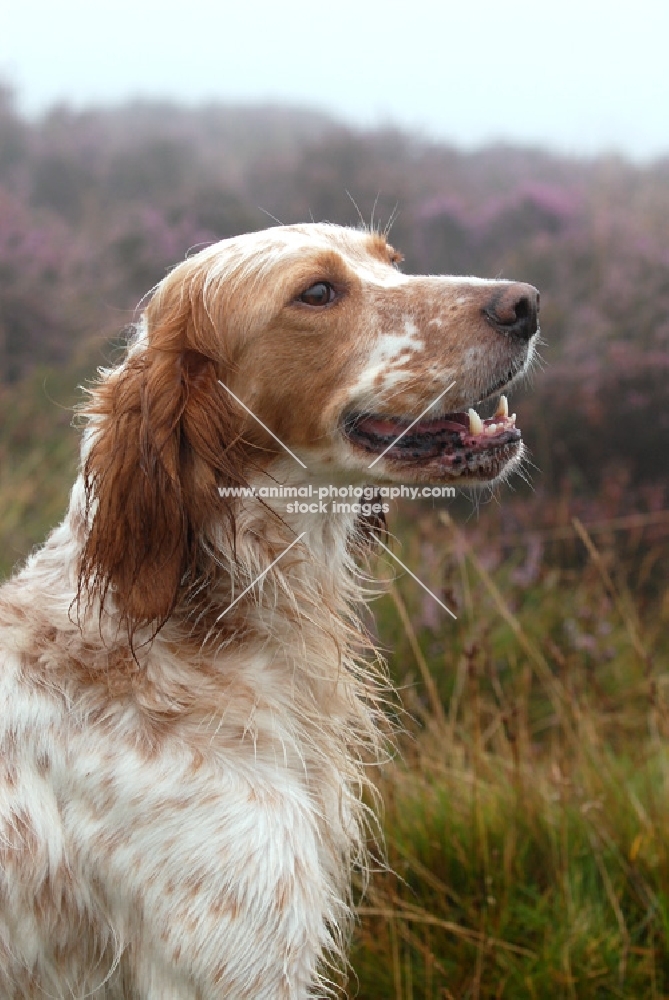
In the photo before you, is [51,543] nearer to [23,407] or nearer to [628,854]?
[628,854]

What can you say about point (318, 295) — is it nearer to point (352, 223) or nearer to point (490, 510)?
point (490, 510)

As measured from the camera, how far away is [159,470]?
2207mm

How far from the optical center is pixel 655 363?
6.51 metres

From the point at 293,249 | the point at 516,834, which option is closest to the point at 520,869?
the point at 516,834

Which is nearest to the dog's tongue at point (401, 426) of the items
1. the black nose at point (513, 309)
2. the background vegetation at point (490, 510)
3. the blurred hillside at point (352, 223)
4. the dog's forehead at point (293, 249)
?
the black nose at point (513, 309)

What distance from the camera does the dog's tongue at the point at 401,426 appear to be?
2.33 metres

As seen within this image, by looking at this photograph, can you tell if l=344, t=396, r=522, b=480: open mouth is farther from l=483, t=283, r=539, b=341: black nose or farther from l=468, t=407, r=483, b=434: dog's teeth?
l=483, t=283, r=539, b=341: black nose

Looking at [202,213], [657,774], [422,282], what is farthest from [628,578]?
[202,213]

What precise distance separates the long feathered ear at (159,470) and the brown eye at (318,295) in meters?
0.23

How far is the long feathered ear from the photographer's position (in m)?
2.16

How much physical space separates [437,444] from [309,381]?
0.32 m

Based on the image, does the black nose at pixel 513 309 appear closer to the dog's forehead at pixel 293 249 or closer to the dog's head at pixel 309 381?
the dog's head at pixel 309 381

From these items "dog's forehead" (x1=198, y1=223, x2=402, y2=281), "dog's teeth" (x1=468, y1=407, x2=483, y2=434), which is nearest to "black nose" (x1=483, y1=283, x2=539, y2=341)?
"dog's teeth" (x1=468, y1=407, x2=483, y2=434)

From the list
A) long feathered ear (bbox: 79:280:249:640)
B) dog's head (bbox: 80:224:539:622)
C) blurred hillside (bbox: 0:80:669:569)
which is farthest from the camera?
blurred hillside (bbox: 0:80:669:569)
